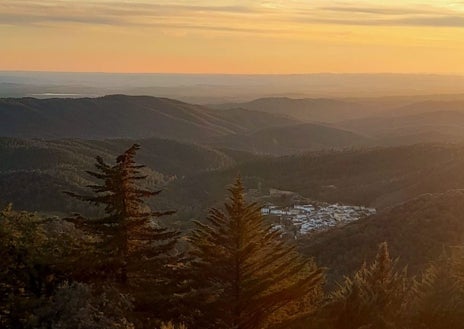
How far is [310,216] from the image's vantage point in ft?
332

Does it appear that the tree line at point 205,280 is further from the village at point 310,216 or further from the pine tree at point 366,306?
the village at point 310,216

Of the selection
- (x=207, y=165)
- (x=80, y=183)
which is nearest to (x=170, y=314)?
(x=80, y=183)

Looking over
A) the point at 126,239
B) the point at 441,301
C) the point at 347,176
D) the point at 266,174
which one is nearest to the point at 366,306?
the point at 441,301

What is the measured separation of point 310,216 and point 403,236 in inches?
1899

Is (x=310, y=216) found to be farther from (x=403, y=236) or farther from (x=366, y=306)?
(x=366, y=306)

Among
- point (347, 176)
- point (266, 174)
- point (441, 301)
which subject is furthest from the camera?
point (266, 174)

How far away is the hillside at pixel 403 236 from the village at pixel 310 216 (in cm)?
2403

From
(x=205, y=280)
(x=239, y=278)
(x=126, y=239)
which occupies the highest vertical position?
(x=126, y=239)

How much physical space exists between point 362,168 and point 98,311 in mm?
139024

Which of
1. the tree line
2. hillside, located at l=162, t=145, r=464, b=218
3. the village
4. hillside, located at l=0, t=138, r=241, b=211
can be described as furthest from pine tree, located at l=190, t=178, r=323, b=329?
hillside, located at l=162, t=145, r=464, b=218

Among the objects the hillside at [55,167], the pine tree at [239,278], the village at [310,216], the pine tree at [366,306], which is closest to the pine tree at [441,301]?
the pine tree at [366,306]

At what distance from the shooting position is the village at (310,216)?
9044 centimetres

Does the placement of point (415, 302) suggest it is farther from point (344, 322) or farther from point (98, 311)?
point (98, 311)

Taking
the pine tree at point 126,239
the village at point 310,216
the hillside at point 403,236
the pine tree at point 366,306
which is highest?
the pine tree at point 126,239
